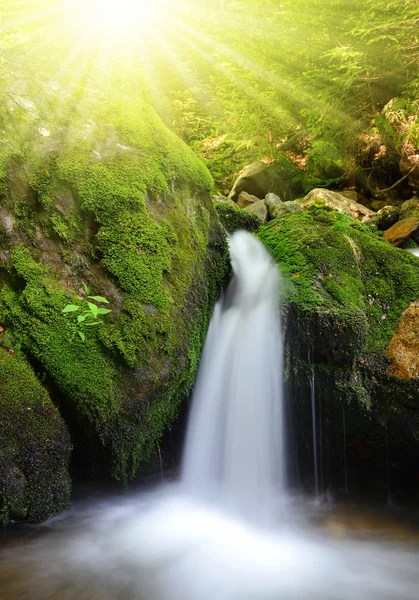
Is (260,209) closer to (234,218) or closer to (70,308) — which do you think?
(234,218)

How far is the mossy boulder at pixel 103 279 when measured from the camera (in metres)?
3.40

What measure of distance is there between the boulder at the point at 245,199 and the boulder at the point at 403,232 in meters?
3.49

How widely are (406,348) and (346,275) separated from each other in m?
1.04

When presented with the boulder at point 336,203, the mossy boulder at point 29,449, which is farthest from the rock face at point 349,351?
the boulder at point 336,203

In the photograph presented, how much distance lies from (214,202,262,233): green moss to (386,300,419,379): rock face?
2740 millimetres

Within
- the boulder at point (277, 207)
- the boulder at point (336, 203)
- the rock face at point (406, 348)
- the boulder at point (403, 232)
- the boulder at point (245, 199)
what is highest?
the boulder at point (245, 199)

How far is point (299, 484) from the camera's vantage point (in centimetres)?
451

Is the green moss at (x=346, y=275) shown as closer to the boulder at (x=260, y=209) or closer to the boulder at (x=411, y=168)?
the boulder at (x=260, y=209)

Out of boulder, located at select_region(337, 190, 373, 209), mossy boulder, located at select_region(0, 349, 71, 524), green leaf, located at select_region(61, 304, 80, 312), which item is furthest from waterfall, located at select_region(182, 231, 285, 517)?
boulder, located at select_region(337, 190, 373, 209)

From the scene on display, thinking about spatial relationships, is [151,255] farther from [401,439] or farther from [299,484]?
[401,439]

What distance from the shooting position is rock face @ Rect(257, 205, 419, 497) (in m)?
4.27

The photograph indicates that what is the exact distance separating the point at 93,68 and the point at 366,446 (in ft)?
19.2

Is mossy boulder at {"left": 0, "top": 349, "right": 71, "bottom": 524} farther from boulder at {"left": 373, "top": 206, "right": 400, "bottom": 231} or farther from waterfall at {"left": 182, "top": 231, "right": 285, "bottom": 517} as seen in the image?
boulder at {"left": 373, "top": 206, "right": 400, "bottom": 231}

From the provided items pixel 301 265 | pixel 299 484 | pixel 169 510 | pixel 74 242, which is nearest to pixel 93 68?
pixel 74 242
